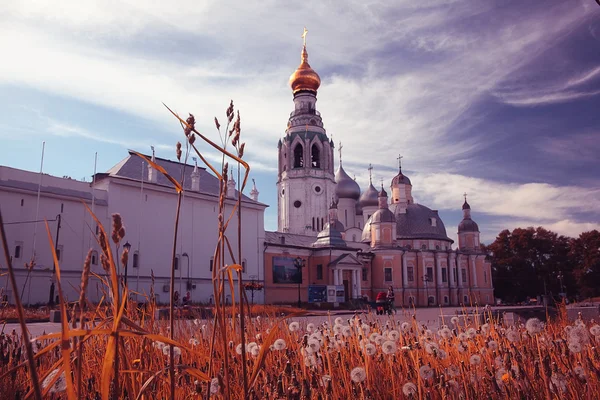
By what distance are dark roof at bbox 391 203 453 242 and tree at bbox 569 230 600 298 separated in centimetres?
1385

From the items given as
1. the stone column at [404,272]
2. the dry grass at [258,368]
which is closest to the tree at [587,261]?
the stone column at [404,272]

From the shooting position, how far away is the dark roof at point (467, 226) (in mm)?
57812

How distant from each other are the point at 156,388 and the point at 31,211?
29.8m

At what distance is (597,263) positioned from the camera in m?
52.6

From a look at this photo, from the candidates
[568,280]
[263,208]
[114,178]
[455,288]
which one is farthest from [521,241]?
[114,178]

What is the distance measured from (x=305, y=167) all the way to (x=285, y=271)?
19312 mm

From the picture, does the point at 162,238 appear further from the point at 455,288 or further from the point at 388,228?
the point at 455,288

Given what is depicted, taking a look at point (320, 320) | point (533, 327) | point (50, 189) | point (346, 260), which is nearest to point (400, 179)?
point (346, 260)

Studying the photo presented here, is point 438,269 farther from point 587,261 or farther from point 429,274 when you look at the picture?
point 587,261

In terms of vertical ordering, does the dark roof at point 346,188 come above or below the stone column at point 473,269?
above

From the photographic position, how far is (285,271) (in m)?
41.2

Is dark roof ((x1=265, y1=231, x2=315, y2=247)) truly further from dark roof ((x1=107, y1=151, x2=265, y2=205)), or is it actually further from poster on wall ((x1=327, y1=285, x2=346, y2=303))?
poster on wall ((x1=327, y1=285, x2=346, y2=303))

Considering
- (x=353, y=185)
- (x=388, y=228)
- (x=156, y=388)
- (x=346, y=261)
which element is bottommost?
(x=156, y=388)

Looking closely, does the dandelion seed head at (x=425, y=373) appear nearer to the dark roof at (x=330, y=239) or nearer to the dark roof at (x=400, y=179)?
the dark roof at (x=330, y=239)
